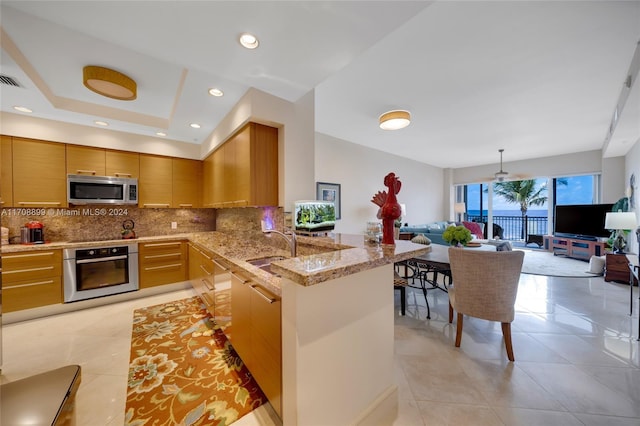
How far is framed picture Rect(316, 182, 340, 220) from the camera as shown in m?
4.41

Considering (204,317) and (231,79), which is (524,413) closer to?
(204,317)

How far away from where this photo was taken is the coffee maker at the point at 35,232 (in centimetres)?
276

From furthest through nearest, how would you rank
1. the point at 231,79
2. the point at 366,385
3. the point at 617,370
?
the point at 231,79 → the point at 617,370 → the point at 366,385

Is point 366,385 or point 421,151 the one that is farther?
point 421,151

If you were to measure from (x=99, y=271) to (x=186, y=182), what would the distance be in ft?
5.63

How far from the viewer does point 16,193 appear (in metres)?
2.64

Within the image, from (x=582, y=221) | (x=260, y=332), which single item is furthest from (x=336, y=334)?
(x=582, y=221)

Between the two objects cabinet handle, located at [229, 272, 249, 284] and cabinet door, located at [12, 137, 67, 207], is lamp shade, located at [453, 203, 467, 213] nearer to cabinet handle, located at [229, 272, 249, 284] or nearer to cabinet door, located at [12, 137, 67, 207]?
cabinet handle, located at [229, 272, 249, 284]

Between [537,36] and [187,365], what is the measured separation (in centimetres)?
414

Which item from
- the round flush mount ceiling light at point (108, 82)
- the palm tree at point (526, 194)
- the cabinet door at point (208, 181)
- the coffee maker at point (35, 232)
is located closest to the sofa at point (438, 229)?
the palm tree at point (526, 194)

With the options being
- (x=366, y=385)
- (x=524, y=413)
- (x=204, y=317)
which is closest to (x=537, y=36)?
(x=524, y=413)

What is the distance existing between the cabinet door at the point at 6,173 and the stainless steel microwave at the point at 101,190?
461 mm

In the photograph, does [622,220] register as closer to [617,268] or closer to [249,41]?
[617,268]

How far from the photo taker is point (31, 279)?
99.9 inches
